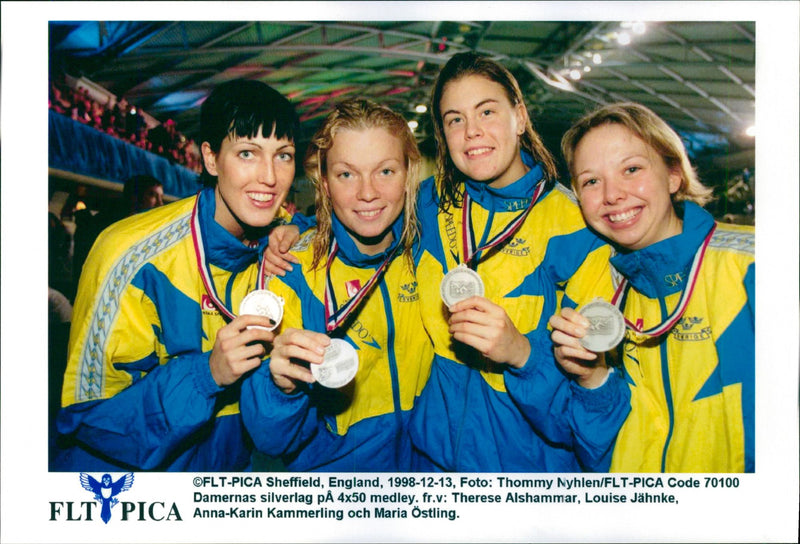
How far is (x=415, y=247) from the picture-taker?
313 centimetres

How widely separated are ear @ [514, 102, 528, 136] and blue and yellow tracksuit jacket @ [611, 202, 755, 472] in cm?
70

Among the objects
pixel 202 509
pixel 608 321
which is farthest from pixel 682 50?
pixel 202 509

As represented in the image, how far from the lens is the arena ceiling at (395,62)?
122 inches

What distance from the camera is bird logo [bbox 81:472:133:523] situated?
319cm

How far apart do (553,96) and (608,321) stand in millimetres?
1011

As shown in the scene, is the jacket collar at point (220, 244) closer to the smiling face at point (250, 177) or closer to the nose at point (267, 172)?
the smiling face at point (250, 177)

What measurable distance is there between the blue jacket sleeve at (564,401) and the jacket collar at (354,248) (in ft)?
2.36

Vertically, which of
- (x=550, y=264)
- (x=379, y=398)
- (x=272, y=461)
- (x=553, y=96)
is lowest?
(x=272, y=461)

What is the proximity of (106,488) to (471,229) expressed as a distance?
202 centimetres

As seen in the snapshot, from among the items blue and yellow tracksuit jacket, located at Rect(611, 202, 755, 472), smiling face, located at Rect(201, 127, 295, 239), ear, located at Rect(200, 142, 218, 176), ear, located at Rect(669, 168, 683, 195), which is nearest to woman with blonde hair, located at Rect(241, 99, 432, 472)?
smiling face, located at Rect(201, 127, 295, 239)

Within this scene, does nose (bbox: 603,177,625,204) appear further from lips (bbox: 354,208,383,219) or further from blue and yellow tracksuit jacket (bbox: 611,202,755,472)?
lips (bbox: 354,208,383,219)

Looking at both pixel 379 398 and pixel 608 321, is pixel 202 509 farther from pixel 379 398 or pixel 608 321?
pixel 608 321

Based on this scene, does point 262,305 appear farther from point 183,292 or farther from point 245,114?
point 245,114

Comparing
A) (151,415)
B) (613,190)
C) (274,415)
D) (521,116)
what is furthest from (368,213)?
(151,415)
